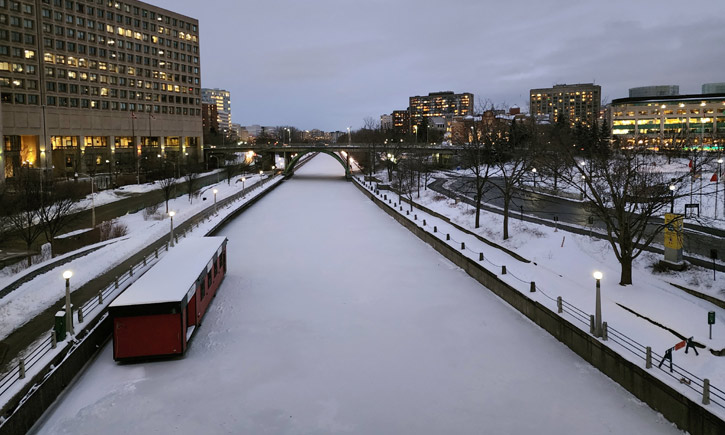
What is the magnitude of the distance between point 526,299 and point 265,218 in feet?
88.0

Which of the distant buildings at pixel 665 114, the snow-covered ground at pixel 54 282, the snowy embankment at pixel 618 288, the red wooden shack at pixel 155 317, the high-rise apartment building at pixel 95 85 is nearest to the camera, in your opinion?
the snowy embankment at pixel 618 288

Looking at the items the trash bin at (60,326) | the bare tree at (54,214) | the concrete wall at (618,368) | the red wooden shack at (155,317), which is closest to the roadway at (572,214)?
the concrete wall at (618,368)

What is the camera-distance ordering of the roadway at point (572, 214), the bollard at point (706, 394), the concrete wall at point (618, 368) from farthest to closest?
the roadway at point (572, 214)
the concrete wall at point (618, 368)
the bollard at point (706, 394)

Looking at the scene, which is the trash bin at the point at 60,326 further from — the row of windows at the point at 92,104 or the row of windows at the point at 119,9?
the row of windows at the point at 119,9

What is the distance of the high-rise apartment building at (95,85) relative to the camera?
72562 mm

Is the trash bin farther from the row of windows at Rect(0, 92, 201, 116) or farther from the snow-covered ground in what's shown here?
the row of windows at Rect(0, 92, 201, 116)

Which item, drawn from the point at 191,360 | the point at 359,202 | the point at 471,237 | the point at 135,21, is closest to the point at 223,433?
the point at 191,360

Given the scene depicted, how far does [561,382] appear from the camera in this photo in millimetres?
11609

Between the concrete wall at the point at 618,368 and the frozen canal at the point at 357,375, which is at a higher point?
the concrete wall at the point at 618,368

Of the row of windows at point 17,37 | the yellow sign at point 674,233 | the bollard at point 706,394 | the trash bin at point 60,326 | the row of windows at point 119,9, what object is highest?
the row of windows at point 119,9

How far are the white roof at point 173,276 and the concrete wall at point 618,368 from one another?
10.2 m

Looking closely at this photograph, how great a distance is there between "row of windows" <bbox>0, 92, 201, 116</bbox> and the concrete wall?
78249 millimetres

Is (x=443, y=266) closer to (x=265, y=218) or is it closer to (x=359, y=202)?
(x=265, y=218)

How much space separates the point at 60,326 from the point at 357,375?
23.2 feet
